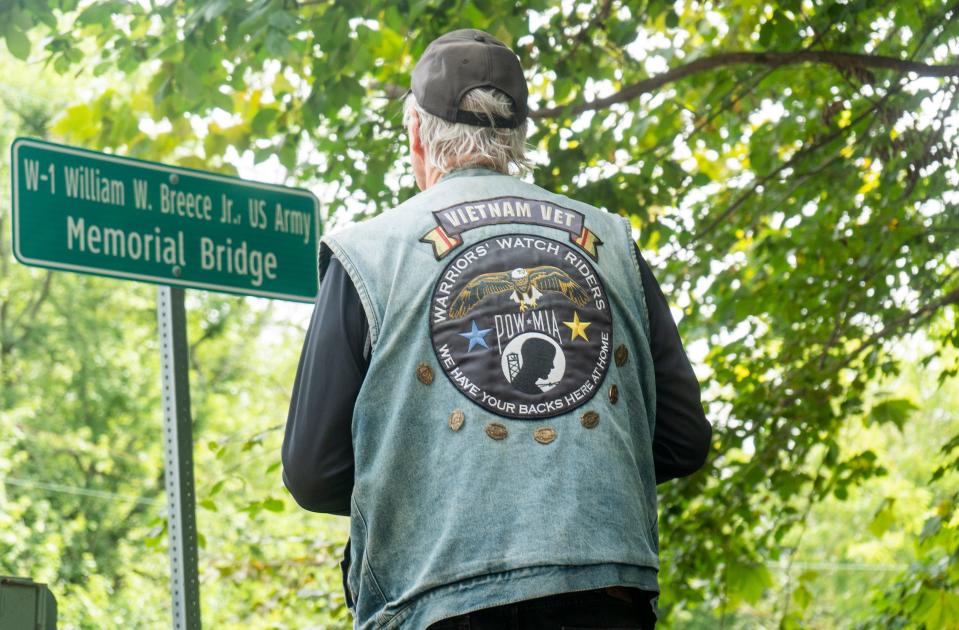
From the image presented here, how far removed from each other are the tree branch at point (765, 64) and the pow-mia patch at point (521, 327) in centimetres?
267

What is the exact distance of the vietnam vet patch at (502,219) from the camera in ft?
6.31

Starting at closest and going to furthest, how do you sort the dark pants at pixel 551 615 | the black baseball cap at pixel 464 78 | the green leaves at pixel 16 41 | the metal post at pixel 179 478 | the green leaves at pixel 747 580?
the dark pants at pixel 551 615, the black baseball cap at pixel 464 78, the metal post at pixel 179 478, the green leaves at pixel 16 41, the green leaves at pixel 747 580

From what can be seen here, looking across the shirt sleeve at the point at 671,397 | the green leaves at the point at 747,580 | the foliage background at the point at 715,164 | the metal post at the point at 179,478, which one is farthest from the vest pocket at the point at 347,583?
the green leaves at the point at 747,580

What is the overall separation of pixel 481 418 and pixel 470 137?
535 mm

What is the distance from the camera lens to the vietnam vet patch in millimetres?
1924

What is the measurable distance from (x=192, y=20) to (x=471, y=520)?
2.73m

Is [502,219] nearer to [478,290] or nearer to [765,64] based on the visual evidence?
[478,290]

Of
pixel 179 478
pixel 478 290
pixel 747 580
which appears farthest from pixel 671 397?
pixel 747 580

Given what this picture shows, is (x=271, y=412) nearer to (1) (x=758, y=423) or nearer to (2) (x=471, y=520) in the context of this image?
(1) (x=758, y=423)

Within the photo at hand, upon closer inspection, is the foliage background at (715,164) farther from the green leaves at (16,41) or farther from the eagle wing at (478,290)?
the eagle wing at (478,290)

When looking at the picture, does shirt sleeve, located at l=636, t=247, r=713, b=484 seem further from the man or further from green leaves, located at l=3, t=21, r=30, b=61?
green leaves, located at l=3, t=21, r=30, b=61

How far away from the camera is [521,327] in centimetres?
184

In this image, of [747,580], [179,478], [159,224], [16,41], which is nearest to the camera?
[179,478]

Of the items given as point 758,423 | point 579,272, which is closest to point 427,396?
point 579,272
